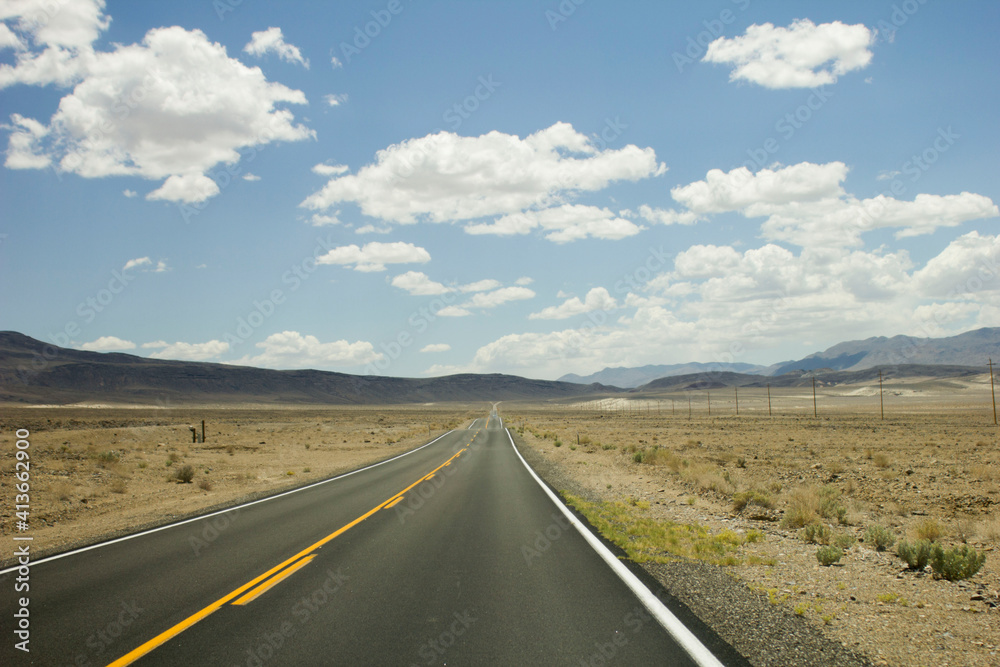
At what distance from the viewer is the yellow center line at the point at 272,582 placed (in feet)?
21.2

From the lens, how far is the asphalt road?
4.98m

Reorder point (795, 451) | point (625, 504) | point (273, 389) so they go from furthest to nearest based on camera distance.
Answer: point (273, 389) → point (795, 451) → point (625, 504)

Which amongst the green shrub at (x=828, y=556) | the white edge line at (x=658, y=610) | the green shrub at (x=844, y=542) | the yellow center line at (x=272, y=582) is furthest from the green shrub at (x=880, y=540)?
the yellow center line at (x=272, y=582)

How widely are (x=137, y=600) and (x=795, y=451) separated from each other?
29351 millimetres

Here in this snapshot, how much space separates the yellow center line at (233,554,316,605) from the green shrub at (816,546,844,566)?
23.1ft

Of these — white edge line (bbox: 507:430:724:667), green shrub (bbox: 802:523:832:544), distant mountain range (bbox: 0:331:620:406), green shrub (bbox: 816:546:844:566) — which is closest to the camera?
white edge line (bbox: 507:430:724:667)

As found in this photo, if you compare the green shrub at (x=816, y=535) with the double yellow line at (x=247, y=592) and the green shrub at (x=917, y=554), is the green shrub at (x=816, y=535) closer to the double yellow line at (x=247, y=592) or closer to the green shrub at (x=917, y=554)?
the green shrub at (x=917, y=554)

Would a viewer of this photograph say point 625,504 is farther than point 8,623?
Yes

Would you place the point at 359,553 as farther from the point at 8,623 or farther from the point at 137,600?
the point at 8,623

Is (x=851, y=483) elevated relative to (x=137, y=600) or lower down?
lower down

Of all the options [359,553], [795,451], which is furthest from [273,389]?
[359,553]

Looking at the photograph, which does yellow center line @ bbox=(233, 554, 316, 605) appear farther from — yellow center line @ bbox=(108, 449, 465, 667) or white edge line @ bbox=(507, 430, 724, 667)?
white edge line @ bbox=(507, 430, 724, 667)

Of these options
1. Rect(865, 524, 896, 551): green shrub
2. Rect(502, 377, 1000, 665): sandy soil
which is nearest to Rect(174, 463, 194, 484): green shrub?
Rect(502, 377, 1000, 665): sandy soil

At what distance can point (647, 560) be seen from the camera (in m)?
8.16
